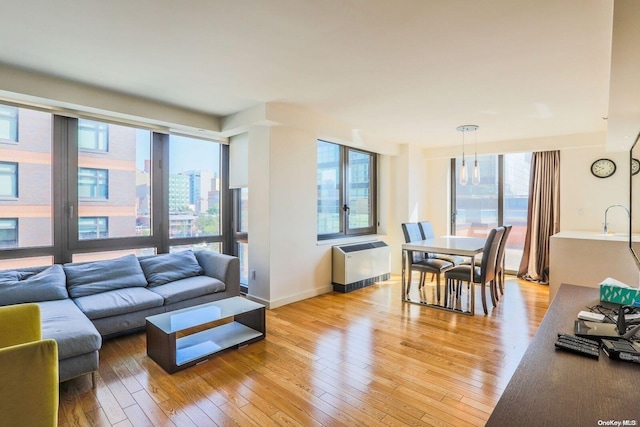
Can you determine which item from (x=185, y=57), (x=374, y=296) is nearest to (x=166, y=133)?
(x=185, y=57)

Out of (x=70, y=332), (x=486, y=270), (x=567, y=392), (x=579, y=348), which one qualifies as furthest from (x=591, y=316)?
(x=70, y=332)

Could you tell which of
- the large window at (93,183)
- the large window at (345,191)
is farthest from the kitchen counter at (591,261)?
the large window at (93,183)

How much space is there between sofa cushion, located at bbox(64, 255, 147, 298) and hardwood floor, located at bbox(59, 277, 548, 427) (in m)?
0.55

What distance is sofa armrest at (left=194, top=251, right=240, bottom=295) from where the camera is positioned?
3855 millimetres

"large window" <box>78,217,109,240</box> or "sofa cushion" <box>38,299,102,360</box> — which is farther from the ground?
"large window" <box>78,217,109,240</box>

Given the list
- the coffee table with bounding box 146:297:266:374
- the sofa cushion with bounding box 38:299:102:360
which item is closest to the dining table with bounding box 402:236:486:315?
the coffee table with bounding box 146:297:266:374

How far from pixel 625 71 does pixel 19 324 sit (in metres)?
3.58

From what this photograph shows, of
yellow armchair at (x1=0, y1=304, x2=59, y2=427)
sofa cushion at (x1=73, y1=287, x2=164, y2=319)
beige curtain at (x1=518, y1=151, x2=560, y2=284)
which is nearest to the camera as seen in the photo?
yellow armchair at (x1=0, y1=304, x2=59, y2=427)

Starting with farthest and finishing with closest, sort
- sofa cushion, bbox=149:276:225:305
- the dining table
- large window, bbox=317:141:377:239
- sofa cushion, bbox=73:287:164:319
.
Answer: large window, bbox=317:141:377:239
the dining table
sofa cushion, bbox=149:276:225:305
sofa cushion, bbox=73:287:164:319

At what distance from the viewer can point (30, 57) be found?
8.57ft

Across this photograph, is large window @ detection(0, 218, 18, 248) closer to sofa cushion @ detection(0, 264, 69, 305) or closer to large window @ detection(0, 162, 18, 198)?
large window @ detection(0, 162, 18, 198)

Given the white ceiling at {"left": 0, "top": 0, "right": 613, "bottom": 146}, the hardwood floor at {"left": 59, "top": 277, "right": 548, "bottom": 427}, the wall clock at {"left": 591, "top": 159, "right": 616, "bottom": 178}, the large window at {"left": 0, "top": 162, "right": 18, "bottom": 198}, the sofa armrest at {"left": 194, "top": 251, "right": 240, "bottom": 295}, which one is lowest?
the hardwood floor at {"left": 59, "top": 277, "right": 548, "bottom": 427}

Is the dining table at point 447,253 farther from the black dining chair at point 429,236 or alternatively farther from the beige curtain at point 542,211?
the beige curtain at point 542,211

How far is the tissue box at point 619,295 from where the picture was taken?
1683mm
